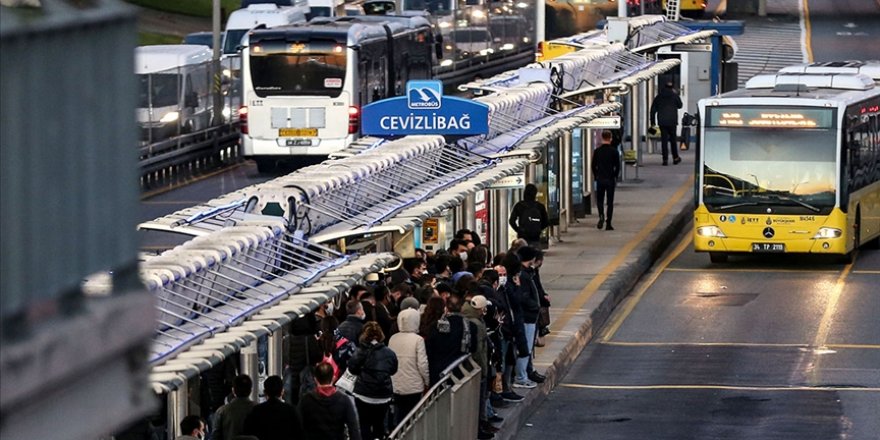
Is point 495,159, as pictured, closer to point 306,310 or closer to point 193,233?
point 193,233

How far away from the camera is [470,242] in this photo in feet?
68.7

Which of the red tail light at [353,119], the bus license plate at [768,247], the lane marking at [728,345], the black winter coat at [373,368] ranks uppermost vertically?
the black winter coat at [373,368]

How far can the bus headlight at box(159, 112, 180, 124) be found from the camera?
130 ft

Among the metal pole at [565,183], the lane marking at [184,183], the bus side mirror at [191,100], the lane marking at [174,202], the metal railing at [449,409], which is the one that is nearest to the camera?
the metal railing at [449,409]

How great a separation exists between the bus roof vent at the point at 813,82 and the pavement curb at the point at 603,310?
109 inches

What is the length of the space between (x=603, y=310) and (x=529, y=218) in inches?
59.0

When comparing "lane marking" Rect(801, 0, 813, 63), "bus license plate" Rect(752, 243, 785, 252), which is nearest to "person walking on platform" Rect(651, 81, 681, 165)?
"bus license plate" Rect(752, 243, 785, 252)

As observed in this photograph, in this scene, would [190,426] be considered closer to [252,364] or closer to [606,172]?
[252,364]

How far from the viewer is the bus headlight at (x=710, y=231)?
1176 inches

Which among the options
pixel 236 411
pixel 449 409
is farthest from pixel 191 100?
pixel 236 411

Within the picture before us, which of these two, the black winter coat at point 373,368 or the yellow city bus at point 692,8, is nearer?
the black winter coat at point 373,368

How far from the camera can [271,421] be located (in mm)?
12070

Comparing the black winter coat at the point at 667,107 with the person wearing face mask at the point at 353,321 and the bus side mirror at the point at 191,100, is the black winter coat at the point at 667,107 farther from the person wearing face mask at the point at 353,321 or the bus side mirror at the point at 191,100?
the person wearing face mask at the point at 353,321

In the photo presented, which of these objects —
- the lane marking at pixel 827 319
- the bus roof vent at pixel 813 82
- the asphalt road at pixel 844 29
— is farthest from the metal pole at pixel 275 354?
the asphalt road at pixel 844 29
